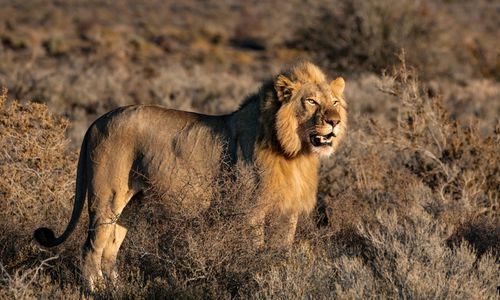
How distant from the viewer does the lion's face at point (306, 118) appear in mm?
7090

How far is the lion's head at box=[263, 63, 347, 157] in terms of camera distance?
709 centimetres

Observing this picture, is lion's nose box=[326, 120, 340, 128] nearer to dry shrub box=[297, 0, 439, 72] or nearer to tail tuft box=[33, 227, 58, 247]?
tail tuft box=[33, 227, 58, 247]

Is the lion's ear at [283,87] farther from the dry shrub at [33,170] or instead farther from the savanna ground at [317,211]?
the dry shrub at [33,170]

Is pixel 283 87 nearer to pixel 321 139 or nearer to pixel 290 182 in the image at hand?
pixel 321 139

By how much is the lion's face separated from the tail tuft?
2105 millimetres

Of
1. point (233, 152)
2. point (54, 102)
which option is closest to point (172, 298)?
point (233, 152)

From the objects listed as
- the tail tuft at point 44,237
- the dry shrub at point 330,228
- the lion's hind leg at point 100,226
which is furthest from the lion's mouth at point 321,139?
the tail tuft at point 44,237

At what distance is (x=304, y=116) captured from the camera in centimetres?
717

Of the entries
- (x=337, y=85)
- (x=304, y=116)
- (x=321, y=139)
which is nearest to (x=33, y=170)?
(x=304, y=116)

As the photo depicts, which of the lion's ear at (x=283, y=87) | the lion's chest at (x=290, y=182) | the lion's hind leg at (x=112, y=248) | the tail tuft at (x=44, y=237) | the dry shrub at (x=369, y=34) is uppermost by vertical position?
the dry shrub at (x=369, y=34)

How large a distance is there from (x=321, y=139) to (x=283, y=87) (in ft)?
1.86

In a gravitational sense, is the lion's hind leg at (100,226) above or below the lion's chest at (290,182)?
below

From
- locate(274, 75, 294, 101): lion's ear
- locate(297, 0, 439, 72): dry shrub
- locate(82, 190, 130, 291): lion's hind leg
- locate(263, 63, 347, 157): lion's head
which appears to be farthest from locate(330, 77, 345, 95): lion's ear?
locate(297, 0, 439, 72): dry shrub

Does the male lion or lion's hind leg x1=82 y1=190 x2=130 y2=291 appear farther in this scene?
lion's hind leg x1=82 y1=190 x2=130 y2=291
